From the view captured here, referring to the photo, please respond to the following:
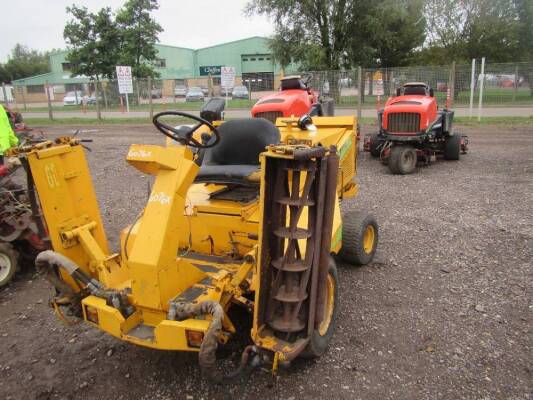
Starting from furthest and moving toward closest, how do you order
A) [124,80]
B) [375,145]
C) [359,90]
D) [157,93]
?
1. [157,93]
2. [124,80]
3. [359,90]
4. [375,145]

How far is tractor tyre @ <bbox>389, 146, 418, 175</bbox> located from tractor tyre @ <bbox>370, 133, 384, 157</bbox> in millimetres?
1188

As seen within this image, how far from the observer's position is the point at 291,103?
873 cm

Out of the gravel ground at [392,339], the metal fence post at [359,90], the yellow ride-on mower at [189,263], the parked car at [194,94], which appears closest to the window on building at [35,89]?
the parked car at [194,94]

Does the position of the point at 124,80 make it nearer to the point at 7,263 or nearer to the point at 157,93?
the point at 157,93

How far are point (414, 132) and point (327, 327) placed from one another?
6561 mm

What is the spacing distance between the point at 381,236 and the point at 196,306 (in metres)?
3.40

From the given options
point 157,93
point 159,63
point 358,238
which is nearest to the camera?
point 358,238

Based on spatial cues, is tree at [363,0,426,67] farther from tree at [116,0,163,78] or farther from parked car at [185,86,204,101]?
tree at [116,0,163,78]

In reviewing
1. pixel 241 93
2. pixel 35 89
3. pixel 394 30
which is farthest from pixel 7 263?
pixel 35 89

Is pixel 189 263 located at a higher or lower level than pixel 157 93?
lower

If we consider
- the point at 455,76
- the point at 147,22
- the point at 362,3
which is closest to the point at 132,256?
the point at 455,76

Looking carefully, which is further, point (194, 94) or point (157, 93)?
point (194, 94)

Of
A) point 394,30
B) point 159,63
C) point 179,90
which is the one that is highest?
point 394,30

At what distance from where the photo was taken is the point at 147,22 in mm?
30453
